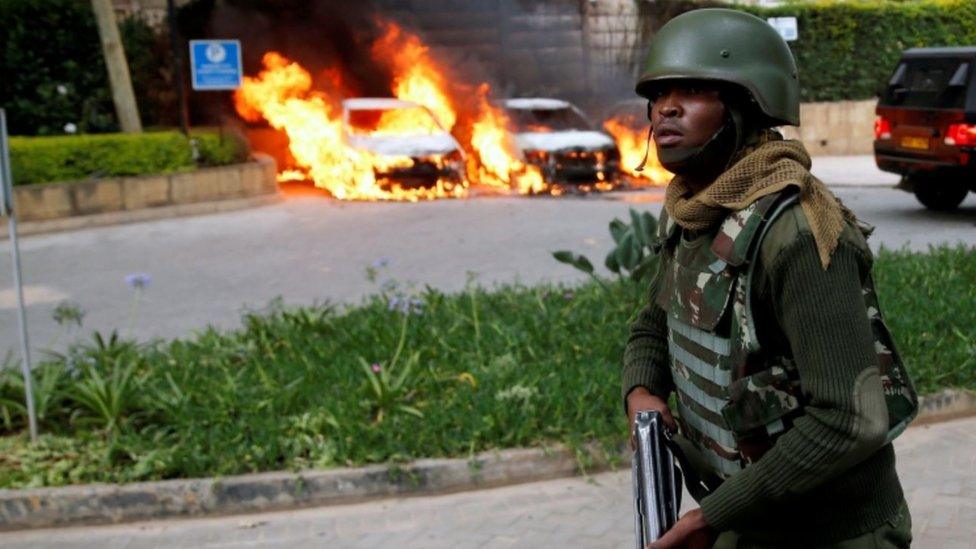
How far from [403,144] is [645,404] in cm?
1508

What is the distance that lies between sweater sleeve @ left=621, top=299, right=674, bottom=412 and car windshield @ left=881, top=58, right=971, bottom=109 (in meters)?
11.4

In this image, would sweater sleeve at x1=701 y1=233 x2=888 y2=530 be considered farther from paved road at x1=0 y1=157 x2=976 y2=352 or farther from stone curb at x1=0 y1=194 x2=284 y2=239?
stone curb at x1=0 y1=194 x2=284 y2=239

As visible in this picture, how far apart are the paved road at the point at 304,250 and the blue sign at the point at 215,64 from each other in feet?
6.10

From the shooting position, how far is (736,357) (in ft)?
6.19

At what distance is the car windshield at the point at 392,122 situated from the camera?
17.8 meters

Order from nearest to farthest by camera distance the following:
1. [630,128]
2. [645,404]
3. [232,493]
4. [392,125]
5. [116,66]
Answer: [645,404]
[232,493]
[116,66]
[392,125]
[630,128]

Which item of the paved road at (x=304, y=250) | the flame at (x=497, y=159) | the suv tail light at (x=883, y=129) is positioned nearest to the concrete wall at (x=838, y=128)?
the flame at (x=497, y=159)

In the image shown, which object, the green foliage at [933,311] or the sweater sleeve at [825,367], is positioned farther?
the green foliage at [933,311]

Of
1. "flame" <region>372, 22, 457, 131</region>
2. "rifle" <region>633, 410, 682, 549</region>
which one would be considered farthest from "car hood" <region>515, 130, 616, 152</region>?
"rifle" <region>633, 410, 682, 549</region>

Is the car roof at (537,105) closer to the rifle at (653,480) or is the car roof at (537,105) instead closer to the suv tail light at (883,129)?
the suv tail light at (883,129)

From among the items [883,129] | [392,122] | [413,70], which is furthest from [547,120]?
[883,129]

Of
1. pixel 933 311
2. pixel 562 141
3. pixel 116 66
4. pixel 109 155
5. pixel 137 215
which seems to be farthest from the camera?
pixel 562 141

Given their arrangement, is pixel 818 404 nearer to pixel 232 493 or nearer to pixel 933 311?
pixel 232 493

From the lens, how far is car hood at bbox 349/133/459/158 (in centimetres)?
1702
